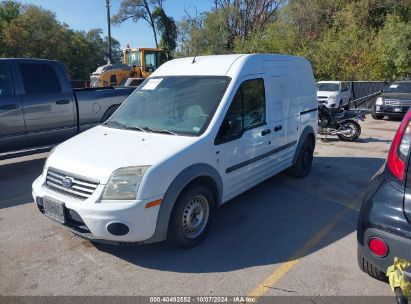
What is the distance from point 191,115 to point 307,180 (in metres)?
3.02

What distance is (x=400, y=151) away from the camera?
9.64 feet

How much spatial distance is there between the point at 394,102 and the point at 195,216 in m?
13.2

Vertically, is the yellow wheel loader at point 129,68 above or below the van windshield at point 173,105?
above

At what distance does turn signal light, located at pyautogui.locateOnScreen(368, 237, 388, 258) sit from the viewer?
2.73m

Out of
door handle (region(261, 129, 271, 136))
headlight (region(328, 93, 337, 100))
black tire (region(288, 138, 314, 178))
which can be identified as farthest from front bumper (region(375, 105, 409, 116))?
door handle (region(261, 129, 271, 136))

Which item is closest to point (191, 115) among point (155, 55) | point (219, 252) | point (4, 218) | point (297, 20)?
point (219, 252)

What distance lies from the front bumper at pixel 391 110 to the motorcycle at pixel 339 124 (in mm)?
5281

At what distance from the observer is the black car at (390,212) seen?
8.68ft

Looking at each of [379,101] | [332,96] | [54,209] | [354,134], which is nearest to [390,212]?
[54,209]

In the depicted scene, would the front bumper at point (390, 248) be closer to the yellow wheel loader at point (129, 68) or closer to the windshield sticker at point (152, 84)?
the windshield sticker at point (152, 84)

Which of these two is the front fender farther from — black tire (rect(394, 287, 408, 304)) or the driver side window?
black tire (rect(394, 287, 408, 304))

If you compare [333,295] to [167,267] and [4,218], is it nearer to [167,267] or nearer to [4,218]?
[167,267]

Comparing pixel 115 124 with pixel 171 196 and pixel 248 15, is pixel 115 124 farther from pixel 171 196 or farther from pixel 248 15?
pixel 248 15

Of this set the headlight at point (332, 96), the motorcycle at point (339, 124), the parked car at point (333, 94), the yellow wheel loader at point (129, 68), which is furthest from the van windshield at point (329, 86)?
the yellow wheel loader at point (129, 68)
